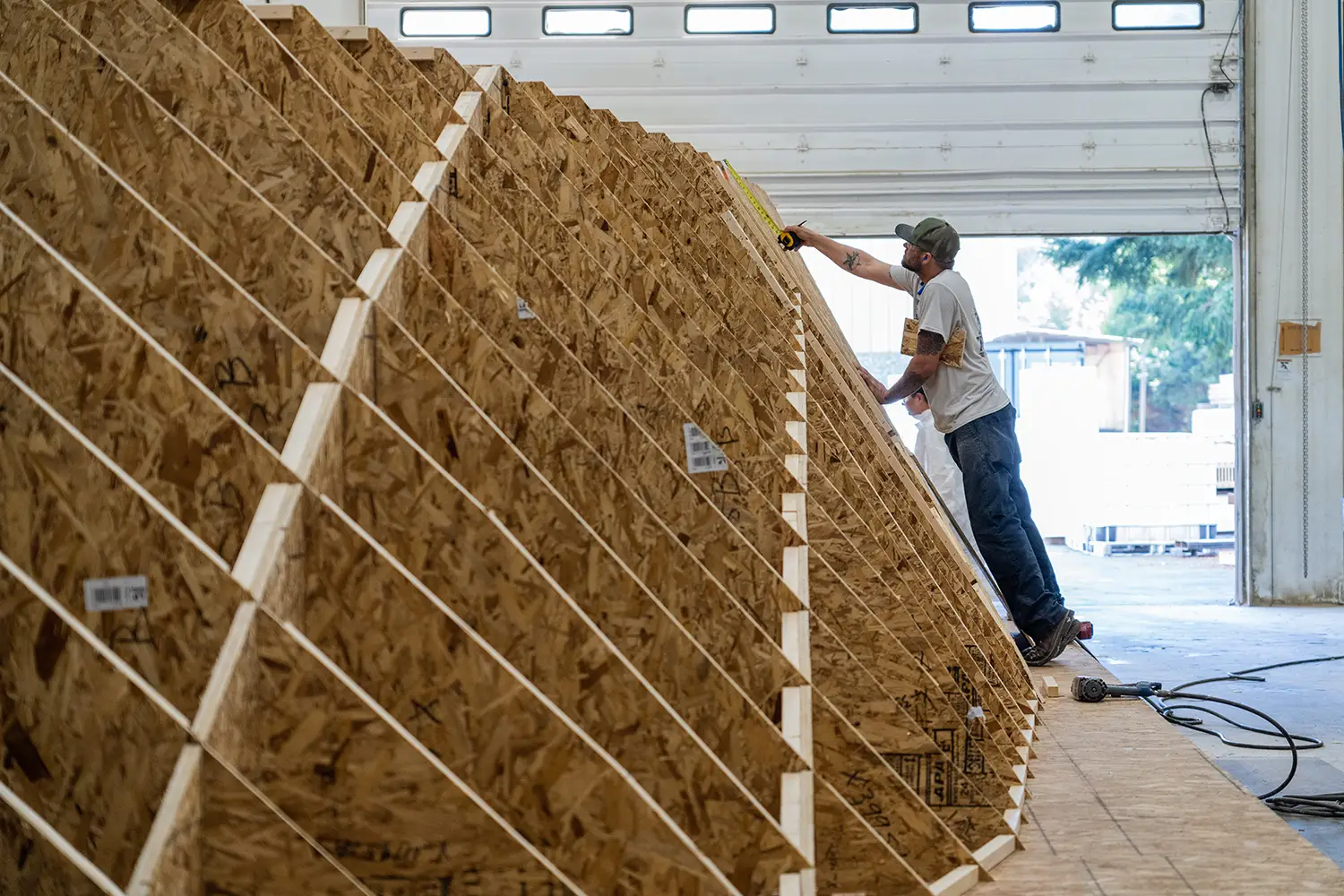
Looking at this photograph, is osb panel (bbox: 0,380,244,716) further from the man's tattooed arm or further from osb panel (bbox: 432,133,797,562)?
the man's tattooed arm

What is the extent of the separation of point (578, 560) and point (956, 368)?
391 centimetres

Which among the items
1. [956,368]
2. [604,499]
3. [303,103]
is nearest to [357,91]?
[303,103]

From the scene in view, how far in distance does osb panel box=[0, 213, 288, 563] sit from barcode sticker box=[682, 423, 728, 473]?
122cm

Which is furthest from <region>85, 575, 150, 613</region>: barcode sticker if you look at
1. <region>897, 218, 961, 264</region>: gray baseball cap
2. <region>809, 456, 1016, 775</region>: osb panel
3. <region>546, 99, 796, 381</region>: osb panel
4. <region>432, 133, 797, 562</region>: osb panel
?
<region>897, 218, 961, 264</region>: gray baseball cap

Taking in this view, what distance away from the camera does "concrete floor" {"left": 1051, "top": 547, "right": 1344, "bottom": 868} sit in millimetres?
4789

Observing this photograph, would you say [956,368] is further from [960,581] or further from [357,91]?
[357,91]

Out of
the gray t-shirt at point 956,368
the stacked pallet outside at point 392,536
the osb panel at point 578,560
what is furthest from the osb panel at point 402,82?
the gray t-shirt at point 956,368

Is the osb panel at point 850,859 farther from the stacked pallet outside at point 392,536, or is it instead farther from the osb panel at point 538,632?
the osb panel at point 538,632

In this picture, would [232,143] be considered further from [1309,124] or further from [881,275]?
[1309,124]

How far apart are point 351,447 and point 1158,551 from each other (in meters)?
12.5

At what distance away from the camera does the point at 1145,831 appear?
11.2ft

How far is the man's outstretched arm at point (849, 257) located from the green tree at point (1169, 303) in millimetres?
14013

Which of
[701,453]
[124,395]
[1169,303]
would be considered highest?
[1169,303]

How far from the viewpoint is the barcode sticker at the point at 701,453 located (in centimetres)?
299
